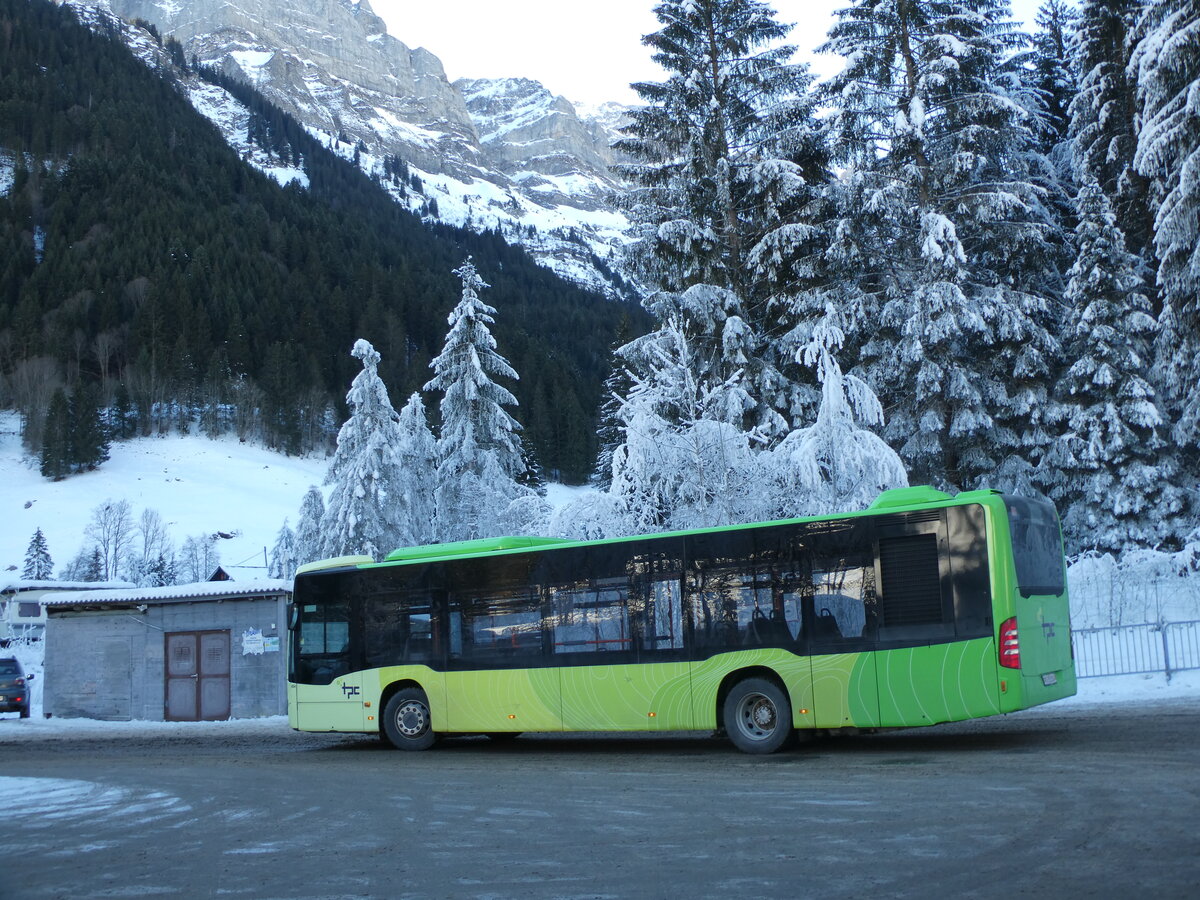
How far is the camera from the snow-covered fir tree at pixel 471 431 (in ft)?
113

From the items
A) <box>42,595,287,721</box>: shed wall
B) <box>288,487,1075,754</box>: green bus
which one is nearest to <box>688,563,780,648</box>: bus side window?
<box>288,487,1075,754</box>: green bus

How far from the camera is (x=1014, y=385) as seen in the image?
27.8 meters

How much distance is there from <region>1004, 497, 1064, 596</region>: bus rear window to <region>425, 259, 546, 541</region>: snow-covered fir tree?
22.3m

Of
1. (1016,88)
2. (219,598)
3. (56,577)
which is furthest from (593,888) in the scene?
(56,577)

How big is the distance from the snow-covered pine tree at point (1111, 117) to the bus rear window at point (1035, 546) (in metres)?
20.1

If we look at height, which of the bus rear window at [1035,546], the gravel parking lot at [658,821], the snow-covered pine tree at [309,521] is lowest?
the gravel parking lot at [658,821]

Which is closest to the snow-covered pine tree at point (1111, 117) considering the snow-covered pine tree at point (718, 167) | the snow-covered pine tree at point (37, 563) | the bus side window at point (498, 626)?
the snow-covered pine tree at point (718, 167)

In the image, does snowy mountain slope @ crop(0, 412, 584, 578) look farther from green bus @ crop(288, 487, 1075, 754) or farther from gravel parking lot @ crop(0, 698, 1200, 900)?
gravel parking lot @ crop(0, 698, 1200, 900)

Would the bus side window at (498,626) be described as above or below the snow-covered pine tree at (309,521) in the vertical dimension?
below

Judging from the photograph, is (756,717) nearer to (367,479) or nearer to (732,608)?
(732,608)

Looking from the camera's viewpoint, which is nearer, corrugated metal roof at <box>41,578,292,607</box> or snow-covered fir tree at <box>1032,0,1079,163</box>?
corrugated metal roof at <box>41,578,292,607</box>

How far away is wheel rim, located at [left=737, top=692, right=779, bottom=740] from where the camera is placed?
12.9 meters

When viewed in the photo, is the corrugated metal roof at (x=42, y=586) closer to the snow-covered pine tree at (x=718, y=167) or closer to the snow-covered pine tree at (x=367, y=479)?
the snow-covered pine tree at (x=367, y=479)

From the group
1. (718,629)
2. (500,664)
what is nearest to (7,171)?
(500,664)
